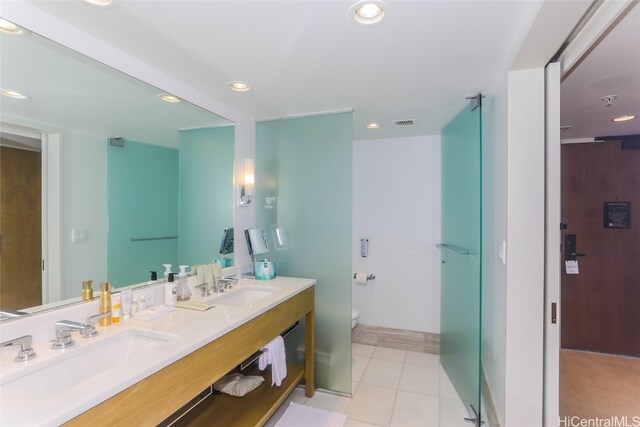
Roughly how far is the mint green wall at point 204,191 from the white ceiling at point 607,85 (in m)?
2.31

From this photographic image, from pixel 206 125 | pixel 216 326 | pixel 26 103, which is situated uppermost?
pixel 206 125

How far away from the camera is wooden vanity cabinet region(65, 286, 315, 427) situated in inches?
39.3

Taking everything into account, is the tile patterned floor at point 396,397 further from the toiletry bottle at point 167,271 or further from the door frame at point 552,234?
the toiletry bottle at point 167,271

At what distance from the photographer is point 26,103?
4.39 feet

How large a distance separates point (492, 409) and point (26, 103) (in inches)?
119

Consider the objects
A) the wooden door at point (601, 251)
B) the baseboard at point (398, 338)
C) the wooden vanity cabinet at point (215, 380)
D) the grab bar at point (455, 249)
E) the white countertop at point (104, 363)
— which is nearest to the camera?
the white countertop at point (104, 363)

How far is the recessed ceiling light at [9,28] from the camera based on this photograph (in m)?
1.21

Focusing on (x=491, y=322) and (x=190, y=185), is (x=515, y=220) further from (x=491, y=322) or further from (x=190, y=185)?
(x=190, y=185)

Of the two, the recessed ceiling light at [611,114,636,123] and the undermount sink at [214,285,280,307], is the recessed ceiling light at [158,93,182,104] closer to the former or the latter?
the undermount sink at [214,285,280,307]

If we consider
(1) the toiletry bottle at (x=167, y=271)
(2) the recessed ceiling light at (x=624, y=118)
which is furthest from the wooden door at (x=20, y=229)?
(2) the recessed ceiling light at (x=624, y=118)

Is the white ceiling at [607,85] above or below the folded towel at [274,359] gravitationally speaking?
above

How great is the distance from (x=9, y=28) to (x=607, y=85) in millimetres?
3181

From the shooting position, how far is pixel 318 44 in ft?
4.98

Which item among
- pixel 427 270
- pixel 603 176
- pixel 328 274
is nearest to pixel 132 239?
pixel 328 274
